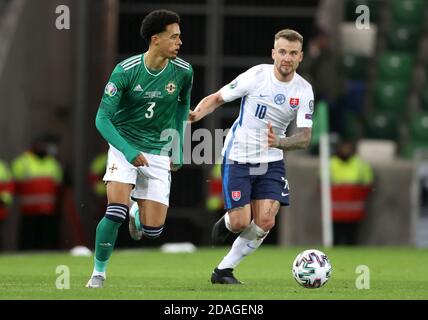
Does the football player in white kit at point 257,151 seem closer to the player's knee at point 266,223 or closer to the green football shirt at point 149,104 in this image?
the player's knee at point 266,223

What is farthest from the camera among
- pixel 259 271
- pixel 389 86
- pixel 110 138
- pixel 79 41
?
pixel 389 86

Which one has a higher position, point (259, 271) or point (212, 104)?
point (212, 104)

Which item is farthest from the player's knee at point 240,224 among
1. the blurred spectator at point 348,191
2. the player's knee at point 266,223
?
the blurred spectator at point 348,191

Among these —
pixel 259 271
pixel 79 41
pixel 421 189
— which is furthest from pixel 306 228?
pixel 259 271

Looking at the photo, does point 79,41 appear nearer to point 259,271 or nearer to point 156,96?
point 259,271

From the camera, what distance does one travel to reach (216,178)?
21.7 metres

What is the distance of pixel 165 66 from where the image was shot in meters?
11.8

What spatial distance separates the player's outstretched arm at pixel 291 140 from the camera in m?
11.8

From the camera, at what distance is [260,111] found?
487 inches

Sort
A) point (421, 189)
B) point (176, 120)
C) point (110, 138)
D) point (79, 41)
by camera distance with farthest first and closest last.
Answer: point (79, 41) → point (421, 189) → point (176, 120) → point (110, 138)

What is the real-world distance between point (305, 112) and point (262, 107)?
394 millimetres

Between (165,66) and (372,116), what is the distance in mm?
11876

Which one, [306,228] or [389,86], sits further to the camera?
[389,86]

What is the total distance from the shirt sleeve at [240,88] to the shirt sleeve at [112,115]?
3.87 ft
